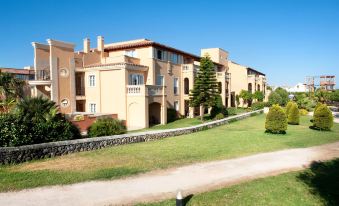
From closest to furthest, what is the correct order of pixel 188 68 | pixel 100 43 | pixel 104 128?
pixel 104 128, pixel 100 43, pixel 188 68

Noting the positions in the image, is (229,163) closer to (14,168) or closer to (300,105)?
(14,168)

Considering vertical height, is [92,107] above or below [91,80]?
below

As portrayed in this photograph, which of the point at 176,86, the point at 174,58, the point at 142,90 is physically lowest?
the point at 142,90

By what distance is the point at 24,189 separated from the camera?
8.24 metres

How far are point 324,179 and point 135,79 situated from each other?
821 inches

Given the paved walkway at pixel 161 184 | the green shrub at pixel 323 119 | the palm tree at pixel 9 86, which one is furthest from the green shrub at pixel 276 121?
the palm tree at pixel 9 86

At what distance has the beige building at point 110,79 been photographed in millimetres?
25172

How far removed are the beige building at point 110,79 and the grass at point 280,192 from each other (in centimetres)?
1663

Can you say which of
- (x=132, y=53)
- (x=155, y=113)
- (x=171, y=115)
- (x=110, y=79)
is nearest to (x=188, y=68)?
(x=171, y=115)

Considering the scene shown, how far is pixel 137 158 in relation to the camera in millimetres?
12281

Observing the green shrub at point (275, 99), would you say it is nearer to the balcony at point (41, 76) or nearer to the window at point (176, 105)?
the window at point (176, 105)

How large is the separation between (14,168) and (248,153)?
11.5 metres

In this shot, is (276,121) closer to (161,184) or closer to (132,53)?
(161,184)

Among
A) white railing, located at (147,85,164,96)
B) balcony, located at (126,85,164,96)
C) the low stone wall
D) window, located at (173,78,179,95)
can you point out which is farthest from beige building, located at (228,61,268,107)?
the low stone wall
